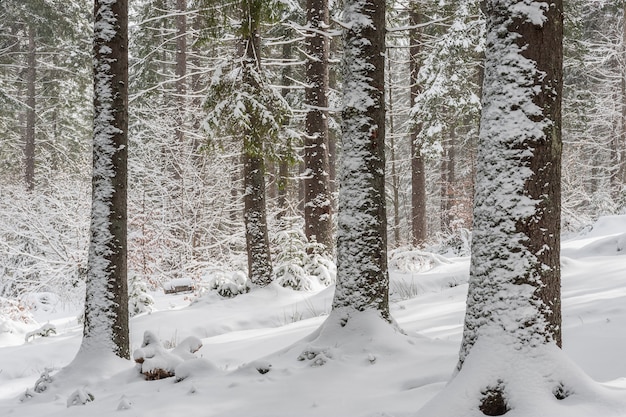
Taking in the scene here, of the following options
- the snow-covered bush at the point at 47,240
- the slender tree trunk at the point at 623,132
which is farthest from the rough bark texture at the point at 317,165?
the slender tree trunk at the point at 623,132

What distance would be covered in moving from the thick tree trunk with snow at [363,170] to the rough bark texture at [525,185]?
2.01 meters

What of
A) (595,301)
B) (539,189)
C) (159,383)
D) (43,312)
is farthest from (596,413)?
(43,312)

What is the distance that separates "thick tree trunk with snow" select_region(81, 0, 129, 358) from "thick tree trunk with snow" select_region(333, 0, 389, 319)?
2629mm

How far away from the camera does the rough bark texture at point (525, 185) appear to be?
10.2 ft

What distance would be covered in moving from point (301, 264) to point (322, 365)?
19.6ft

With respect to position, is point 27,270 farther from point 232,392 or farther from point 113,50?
point 232,392

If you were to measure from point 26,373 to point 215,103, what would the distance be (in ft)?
15.9

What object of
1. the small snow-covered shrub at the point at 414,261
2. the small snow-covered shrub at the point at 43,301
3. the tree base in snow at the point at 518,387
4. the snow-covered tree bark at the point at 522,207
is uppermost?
the snow-covered tree bark at the point at 522,207

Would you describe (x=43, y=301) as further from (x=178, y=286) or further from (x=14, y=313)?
(x=178, y=286)

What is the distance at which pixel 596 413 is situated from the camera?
2.76 meters

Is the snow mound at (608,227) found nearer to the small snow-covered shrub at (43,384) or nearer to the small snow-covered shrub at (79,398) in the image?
the small snow-covered shrub at (79,398)

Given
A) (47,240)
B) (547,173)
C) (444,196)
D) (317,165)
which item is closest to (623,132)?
(444,196)

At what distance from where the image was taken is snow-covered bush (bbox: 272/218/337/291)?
1020 cm

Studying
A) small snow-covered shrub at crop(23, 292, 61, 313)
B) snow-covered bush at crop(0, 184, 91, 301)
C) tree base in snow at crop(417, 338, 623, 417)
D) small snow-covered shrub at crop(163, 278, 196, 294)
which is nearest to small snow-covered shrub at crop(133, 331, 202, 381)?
tree base in snow at crop(417, 338, 623, 417)
